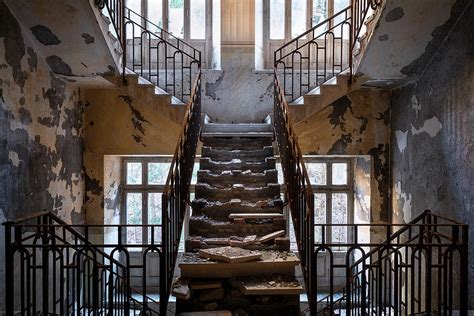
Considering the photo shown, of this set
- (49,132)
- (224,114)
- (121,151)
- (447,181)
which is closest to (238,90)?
(224,114)

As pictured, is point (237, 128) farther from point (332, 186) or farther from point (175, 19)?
point (175, 19)

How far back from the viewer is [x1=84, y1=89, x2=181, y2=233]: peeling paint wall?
8.35 metres

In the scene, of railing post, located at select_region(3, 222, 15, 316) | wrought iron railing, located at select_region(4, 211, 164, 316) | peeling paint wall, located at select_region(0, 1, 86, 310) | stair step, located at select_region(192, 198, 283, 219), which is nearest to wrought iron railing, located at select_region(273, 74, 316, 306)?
stair step, located at select_region(192, 198, 283, 219)

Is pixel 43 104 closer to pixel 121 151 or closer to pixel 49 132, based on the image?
pixel 49 132

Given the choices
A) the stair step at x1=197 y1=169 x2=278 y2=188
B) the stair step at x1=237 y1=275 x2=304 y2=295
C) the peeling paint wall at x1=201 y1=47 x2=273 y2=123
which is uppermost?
the peeling paint wall at x1=201 y1=47 x2=273 y2=123

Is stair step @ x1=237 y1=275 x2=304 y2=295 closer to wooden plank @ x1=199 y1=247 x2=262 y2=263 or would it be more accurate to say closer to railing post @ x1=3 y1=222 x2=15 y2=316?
wooden plank @ x1=199 y1=247 x2=262 y2=263

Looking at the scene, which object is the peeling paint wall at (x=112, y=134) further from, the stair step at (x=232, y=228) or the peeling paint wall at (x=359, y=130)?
the stair step at (x=232, y=228)

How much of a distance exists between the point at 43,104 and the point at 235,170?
2942mm

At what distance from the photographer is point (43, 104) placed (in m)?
6.55

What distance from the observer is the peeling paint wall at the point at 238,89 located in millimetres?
8562

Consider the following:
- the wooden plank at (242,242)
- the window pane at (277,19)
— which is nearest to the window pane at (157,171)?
the window pane at (277,19)

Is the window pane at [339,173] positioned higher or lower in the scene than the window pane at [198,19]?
lower

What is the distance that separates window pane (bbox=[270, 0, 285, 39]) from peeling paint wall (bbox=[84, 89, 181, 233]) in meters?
3.03

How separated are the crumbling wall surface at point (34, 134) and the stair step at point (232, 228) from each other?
2.23 meters
